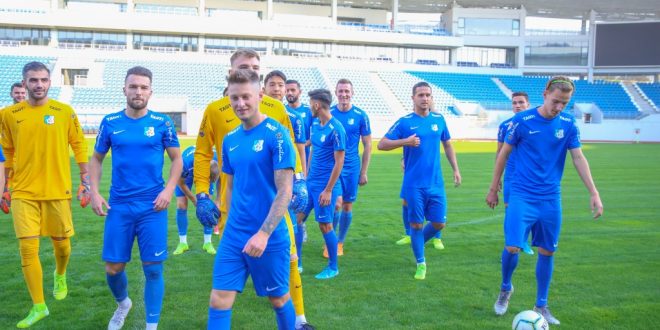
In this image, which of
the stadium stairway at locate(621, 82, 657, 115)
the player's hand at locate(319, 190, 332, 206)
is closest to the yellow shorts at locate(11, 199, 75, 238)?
the player's hand at locate(319, 190, 332, 206)

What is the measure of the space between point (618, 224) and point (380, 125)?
29150 mm


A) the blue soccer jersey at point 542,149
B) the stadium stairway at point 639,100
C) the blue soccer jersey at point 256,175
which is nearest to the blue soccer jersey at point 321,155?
the blue soccer jersey at point 542,149

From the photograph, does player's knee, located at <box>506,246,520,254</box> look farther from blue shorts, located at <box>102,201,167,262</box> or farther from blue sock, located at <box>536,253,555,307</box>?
blue shorts, located at <box>102,201,167,262</box>

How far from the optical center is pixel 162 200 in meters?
4.75

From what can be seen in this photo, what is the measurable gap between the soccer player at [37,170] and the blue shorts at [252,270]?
8.39 ft

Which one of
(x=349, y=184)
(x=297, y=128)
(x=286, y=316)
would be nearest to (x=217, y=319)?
(x=286, y=316)

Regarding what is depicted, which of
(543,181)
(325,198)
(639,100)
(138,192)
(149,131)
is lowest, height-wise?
(325,198)

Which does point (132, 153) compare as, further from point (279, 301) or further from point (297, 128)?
point (279, 301)

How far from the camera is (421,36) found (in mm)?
50000

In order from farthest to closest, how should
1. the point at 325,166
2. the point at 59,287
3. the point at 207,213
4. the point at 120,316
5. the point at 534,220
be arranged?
the point at 325,166
the point at 59,287
the point at 534,220
the point at 120,316
the point at 207,213

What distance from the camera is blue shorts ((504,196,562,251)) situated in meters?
5.30

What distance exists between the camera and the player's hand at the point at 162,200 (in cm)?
475

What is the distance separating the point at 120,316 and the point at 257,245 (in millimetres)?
2335

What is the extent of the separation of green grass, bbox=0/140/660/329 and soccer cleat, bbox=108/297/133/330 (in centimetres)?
11
